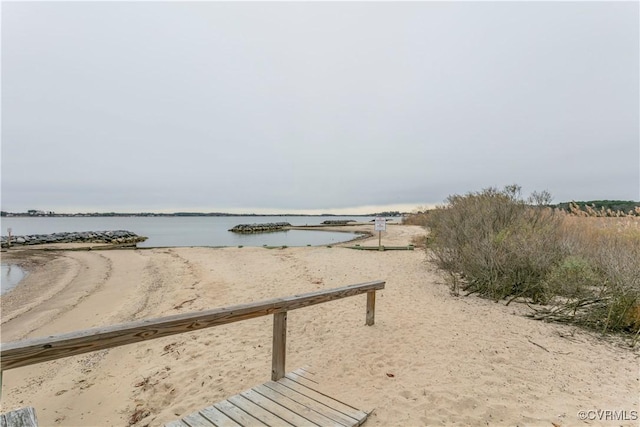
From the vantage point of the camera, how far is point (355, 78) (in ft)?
45.6

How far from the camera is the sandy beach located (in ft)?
10.0

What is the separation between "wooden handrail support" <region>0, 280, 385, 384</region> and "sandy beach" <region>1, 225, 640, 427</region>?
0.83 meters

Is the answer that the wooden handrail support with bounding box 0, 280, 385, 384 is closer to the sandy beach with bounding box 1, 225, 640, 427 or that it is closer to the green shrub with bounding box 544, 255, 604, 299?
the sandy beach with bounding box 1, 225, 640, 427

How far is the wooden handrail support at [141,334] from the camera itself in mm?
1815

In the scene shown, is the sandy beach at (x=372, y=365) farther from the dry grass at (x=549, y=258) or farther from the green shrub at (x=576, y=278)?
the green shrub at (x=576, y=278)

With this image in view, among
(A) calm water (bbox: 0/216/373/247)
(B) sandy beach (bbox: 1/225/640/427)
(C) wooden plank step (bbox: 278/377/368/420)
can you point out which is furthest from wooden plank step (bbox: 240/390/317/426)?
(A) calm water (bbox: 0/216/373/247)

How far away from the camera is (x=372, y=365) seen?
3.87m

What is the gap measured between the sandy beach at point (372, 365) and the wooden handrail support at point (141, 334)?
83 cm

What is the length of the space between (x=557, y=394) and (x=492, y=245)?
13.9 feet

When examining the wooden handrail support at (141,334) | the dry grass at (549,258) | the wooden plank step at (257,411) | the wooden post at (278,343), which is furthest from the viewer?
the dry grass at (549,258)

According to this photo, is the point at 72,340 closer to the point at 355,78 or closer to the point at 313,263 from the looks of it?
the point at 313,263

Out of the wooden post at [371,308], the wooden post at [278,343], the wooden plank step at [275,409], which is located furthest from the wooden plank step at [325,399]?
the wooden post at [371,308]

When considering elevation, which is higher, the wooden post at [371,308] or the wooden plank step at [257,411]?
the wooden post at [371,308]

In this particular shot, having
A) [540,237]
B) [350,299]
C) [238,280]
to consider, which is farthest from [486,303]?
[238,280]
